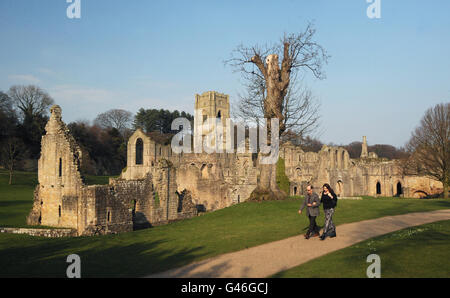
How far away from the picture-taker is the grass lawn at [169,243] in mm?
9145

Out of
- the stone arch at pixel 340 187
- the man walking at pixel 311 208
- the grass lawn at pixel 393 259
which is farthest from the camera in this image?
the stone arch at pixel 340 187

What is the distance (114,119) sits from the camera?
83.4 m

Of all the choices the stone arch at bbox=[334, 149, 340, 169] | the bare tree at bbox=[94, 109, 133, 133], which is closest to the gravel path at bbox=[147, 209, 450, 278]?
the stone arch at bbox=[334, 149, 340, 169]

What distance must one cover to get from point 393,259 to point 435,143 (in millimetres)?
30525

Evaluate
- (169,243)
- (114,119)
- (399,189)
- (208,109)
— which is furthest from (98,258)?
(114,119)

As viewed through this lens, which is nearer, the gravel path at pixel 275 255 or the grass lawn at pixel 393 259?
the grass lawn at pixel 393 259

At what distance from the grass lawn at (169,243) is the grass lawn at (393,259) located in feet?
9.15

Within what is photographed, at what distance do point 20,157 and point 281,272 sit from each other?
46.6 m

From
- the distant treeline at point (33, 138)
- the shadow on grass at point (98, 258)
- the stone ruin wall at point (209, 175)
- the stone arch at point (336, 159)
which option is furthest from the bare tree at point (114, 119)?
the shadow on grass at point (98, 258)

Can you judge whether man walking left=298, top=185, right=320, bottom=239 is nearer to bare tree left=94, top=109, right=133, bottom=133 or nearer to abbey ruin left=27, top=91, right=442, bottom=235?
abbey ruin left=27, top=91, right=442, bottom=235

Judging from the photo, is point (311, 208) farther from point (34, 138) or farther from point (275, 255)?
point (34, 138)

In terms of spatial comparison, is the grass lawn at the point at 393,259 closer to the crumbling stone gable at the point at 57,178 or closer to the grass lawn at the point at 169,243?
the grass lawn at the point at 169,243

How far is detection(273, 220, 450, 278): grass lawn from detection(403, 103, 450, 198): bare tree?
25.4 m
